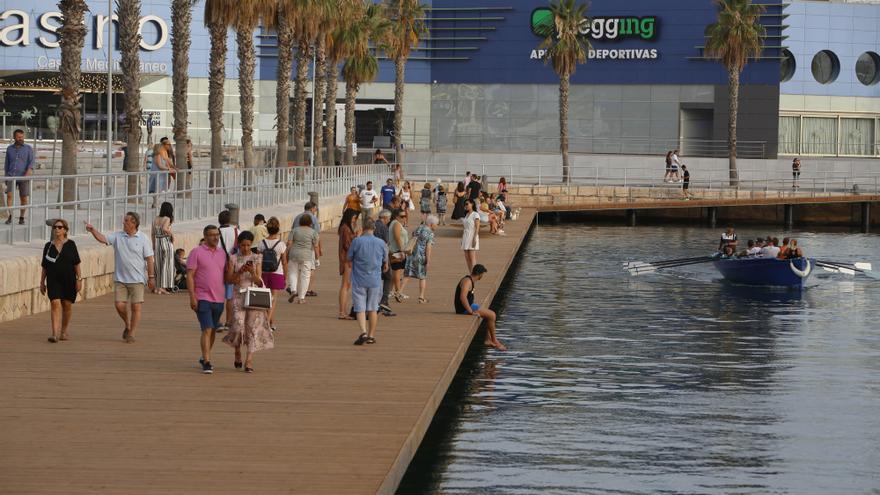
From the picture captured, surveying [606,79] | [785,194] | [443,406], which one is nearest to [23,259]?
[443,406]

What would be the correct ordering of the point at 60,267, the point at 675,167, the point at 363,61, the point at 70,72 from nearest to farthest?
the point at 60,267
the point at 70,72
the point at 675,167
the point at 363,61

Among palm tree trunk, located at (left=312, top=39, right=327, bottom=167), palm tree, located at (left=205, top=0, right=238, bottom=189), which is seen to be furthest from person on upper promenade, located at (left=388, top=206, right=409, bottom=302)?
palm tree trunk, located at (left=312, top=39, right=327, bottom=167)

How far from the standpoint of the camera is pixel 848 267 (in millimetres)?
44594

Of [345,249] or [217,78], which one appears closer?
[345,249]

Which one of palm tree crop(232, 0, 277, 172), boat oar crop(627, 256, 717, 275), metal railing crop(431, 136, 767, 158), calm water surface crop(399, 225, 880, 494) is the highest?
palm tree crop(232, 0, 277, 172)

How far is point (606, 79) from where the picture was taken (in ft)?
313

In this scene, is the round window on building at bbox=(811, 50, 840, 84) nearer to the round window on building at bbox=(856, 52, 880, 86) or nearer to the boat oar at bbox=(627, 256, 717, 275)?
the round window on building at bbox=(856, 52, 880, 86)

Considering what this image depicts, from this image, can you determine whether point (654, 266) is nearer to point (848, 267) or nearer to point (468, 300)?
point (848, 267)

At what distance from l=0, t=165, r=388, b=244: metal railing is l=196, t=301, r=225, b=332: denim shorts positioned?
6.55m

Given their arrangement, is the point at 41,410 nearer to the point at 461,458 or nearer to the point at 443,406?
the point at 461,458

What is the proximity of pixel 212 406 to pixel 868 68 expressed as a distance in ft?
296

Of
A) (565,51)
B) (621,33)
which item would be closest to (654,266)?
(565,51)

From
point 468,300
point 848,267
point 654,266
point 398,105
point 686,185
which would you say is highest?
point 398,105

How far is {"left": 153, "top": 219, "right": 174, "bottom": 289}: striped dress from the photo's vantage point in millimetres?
26281
